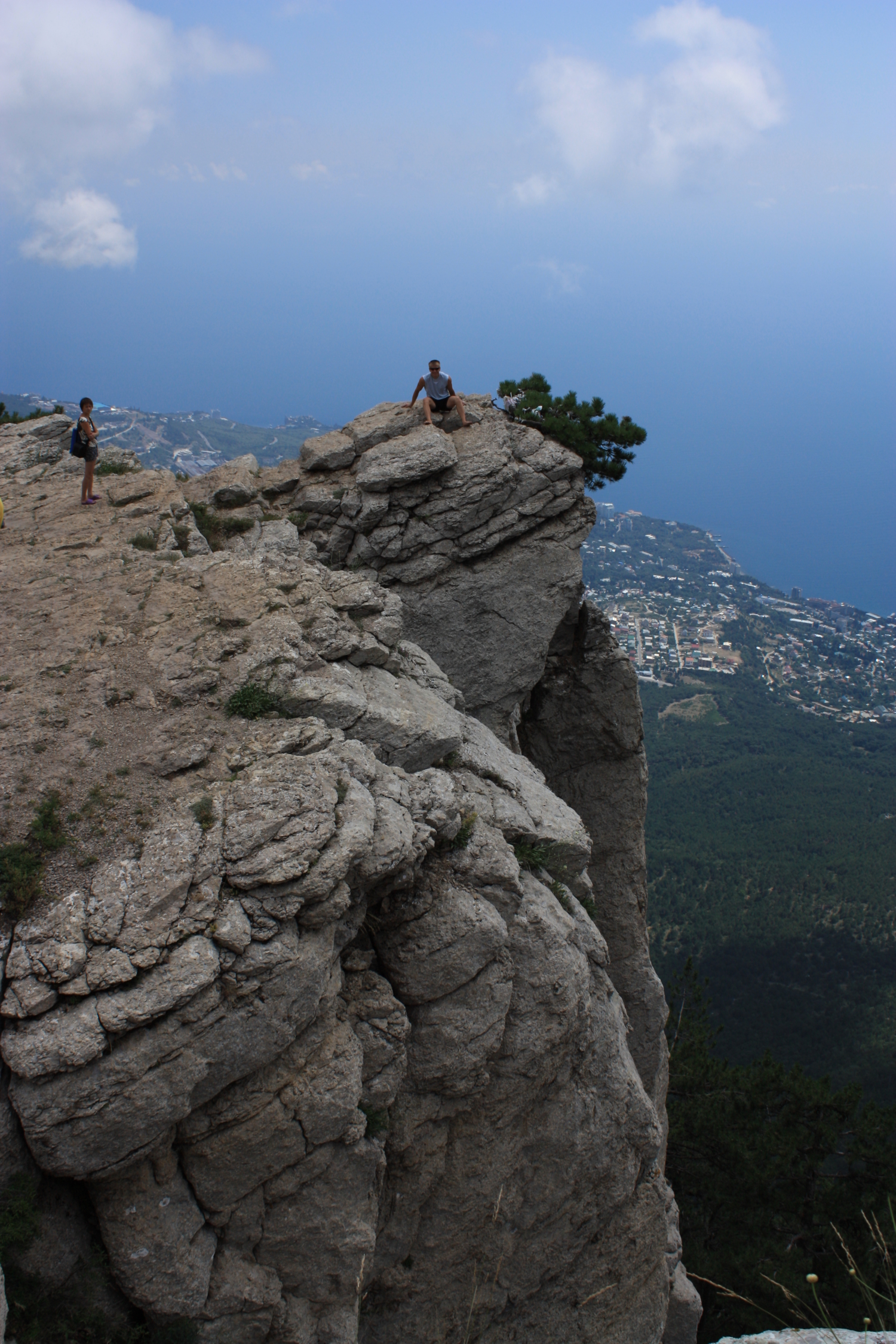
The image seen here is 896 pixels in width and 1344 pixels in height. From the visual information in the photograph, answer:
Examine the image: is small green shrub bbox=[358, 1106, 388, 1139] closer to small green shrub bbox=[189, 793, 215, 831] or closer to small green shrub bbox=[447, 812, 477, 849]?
small green shrub bbox=[447, 812, 477, 849]

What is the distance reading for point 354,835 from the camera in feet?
31.2

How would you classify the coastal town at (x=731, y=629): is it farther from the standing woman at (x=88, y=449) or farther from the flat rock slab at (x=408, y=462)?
the standing woman at (x=88, y=449)

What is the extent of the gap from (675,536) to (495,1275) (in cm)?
14642

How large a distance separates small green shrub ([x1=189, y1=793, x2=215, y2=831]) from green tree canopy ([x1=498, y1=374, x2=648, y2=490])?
14.9m

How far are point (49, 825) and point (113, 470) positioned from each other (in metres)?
11.6

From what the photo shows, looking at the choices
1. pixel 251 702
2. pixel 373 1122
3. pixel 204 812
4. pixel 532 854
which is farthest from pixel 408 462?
pixel 373 1122

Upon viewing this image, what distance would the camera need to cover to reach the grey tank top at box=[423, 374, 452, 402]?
66.1ft

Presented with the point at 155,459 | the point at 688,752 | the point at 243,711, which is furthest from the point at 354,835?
the point at 688,752

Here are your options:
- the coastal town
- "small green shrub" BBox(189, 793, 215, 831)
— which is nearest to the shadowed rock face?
"small green shrub" BBox(189, 793, 215, 831)

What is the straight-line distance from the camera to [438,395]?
20391 millimetres

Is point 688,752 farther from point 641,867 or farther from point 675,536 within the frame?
point 675,536

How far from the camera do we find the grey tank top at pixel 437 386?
20156 mm

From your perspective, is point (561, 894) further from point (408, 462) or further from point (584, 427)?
point (584, 427)

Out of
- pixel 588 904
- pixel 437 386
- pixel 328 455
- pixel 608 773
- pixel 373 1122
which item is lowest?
pixel 373 1122
